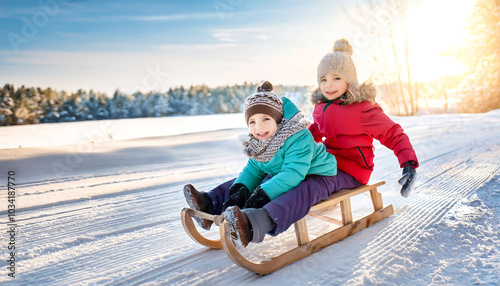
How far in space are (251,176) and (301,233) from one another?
522 mm

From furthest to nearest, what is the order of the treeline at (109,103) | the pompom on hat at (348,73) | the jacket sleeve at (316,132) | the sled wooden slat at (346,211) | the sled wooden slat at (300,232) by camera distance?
the treeline at (109,103) → the jacket sleeve at (316,132) → the pompom on hat at (348,73) → the sled wooden slat at (346,211) → the sled wooden slat at (300,232)

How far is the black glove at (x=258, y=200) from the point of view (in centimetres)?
196

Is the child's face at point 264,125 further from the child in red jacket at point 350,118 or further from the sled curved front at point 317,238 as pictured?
the child in red jacket at point 350,118

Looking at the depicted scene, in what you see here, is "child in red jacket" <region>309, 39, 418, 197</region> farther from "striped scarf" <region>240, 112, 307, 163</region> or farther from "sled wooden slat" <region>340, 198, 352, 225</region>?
"striped scarf" <region>240, 112, 307, 163</region>

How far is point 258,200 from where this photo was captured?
1.97m

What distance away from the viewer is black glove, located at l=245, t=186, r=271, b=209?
6.44ft

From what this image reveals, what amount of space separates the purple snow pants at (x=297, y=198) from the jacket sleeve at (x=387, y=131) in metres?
0.40

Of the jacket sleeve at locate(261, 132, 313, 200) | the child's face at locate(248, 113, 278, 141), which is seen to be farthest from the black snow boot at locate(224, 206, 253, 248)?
the child's face at locate(248, 113, 278, 141)

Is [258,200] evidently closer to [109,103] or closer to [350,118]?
[350,118]

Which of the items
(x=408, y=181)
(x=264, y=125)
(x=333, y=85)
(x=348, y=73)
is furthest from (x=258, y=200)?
(x=348, y=73)

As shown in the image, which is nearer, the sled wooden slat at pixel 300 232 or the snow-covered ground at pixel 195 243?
the snow-covered ground at pixel 195 243

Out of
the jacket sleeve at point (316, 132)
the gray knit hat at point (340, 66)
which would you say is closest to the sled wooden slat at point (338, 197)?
the jacket sleeve at point (316, 132)

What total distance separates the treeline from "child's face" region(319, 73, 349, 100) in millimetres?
9474

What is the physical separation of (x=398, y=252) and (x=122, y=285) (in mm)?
1609
